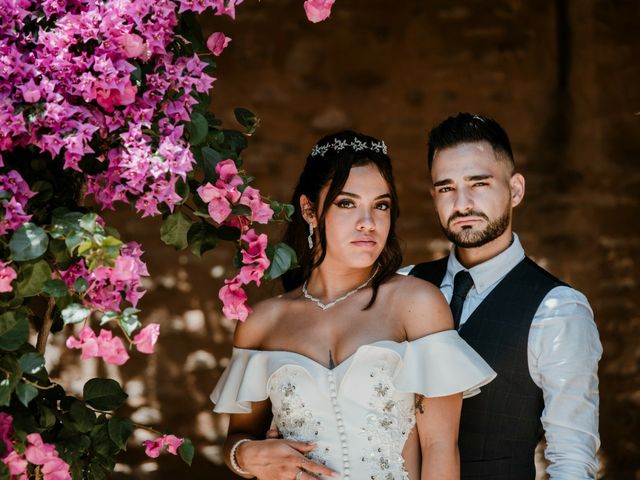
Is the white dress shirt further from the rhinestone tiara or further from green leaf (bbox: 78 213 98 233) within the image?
green leaf (bbox: 78 213 98 233)

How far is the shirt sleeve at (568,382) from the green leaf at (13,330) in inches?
60.7

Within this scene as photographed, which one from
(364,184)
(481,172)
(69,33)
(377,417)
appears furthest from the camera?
(481,172)

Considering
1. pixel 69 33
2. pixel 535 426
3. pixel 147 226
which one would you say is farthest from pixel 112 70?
pixel 147 226

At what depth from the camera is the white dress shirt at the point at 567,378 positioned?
2.70 meters

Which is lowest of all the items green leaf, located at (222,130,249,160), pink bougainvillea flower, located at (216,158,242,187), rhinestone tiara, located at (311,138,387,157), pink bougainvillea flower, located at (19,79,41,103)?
pink bougainvillea flower, located at (216,158,242,187)

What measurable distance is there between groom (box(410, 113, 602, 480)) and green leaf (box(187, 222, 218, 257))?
1167 mm

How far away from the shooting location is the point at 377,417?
8.46ft

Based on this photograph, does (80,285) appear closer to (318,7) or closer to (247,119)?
(247,119)

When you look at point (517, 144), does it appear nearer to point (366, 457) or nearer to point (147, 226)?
point (147, 226)

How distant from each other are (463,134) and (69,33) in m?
1.55

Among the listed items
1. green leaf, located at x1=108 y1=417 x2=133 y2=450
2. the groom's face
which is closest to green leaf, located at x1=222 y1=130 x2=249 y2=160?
green leaf, located at x1=108 y1=417 x2=133 y2=450

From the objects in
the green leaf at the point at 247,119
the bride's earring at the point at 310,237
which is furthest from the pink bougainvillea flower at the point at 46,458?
the bride's earring at the point at 310,237

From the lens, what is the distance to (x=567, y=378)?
2721 mm

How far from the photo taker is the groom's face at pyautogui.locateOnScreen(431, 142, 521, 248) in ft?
9.74
